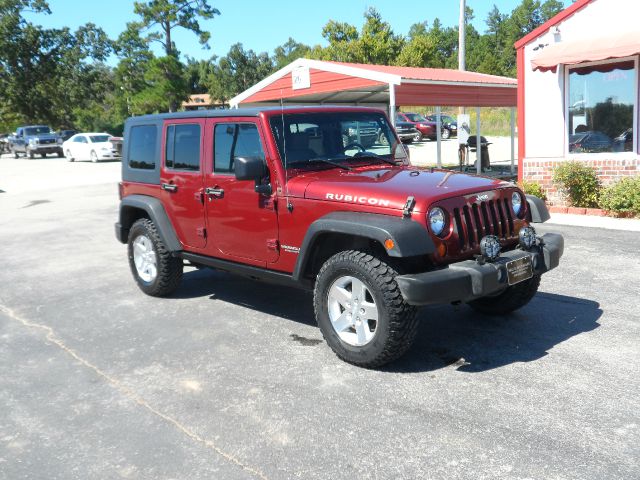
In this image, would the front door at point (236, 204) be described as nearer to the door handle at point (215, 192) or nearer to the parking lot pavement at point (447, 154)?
the door handle at point (215, 192)

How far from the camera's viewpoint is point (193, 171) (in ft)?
19.2

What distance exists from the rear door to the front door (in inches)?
5.3

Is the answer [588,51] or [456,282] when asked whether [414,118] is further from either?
[456,282]

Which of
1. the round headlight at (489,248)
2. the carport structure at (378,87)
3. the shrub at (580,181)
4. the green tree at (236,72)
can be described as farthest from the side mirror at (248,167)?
the green tree at (236,72)

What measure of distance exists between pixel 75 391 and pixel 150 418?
0.78 metres

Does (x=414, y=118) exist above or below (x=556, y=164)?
above

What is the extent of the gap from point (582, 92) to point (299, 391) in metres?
9.85

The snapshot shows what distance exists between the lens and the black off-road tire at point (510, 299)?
531cm

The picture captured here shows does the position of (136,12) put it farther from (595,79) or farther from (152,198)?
(152,198)

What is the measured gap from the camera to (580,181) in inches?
440

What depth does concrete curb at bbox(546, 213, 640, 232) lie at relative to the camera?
9531mm

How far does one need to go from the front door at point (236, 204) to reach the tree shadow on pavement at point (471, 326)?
0.85 m

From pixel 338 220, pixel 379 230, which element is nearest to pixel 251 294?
pixel 338 220

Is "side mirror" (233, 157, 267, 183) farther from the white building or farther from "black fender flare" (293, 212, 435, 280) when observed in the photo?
the white building
